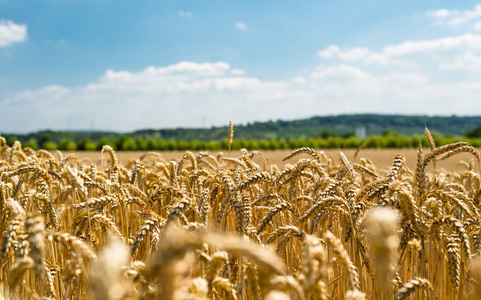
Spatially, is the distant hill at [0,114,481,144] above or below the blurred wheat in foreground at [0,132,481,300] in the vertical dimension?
above

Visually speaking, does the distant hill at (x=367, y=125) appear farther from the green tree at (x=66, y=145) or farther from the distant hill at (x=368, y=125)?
the green tree at (x=66, y=145)

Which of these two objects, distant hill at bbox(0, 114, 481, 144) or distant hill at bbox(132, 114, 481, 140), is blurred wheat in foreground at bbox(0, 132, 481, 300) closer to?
distant hill at bbox(0, 114, 481, 144)

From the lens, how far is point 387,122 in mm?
138000

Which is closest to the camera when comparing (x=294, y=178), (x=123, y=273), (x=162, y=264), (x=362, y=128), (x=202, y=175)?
(x=162, y=264)

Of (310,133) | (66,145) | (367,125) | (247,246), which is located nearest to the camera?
(247,246)

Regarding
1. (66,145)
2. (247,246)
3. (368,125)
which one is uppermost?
(368,125)

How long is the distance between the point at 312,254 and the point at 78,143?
143 feet

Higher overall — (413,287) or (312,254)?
(312,254)

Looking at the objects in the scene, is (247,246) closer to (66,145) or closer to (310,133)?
(66,145)

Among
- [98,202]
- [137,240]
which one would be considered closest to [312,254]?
[137,240]

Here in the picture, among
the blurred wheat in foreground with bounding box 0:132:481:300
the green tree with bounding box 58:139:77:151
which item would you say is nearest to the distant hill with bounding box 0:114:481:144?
the green tree with bounding box 58:139:77:151

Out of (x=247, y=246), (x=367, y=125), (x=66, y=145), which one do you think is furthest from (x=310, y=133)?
(x=247, y=246)

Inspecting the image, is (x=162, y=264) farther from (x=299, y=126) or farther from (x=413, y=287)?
(x=299, y=126)

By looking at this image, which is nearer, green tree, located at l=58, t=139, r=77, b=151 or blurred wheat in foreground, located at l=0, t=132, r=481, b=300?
blurred wheat in foreground, located at l=0, t=132, r=481, b=300
